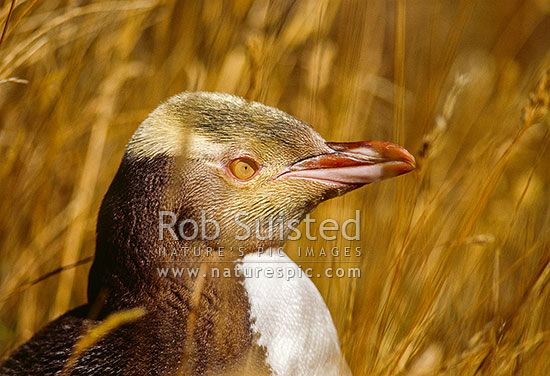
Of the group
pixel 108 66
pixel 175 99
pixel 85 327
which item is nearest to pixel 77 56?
pixel 108 66

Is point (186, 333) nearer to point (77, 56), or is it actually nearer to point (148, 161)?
point (148, 161)

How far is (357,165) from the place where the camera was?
1713 mm

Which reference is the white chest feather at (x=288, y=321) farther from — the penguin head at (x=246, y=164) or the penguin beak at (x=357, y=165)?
the penguin beak at (x=357, y=165)

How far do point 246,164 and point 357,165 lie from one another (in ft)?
0.93

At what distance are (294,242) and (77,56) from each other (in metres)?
1.09

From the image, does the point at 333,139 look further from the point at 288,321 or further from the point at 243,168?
the point at 288,321

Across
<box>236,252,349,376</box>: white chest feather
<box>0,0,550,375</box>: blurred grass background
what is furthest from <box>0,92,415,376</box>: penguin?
<box>0,0,550,375</box>: blurred grass background

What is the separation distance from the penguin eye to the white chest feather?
198mm

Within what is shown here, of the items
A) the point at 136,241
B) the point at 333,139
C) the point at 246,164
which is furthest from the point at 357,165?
the point at 333,139

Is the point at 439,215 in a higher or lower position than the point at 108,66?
lower

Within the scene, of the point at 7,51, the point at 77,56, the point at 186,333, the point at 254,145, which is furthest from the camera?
the point at 77,56

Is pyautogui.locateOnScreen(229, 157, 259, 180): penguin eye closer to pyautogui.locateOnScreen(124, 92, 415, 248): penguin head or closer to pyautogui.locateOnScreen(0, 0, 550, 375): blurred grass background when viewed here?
pyautogui.locateOnScreen(124, 92, 415, 248): penguin head

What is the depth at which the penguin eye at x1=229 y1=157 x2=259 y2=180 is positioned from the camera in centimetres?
165

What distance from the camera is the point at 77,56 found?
2.55m
